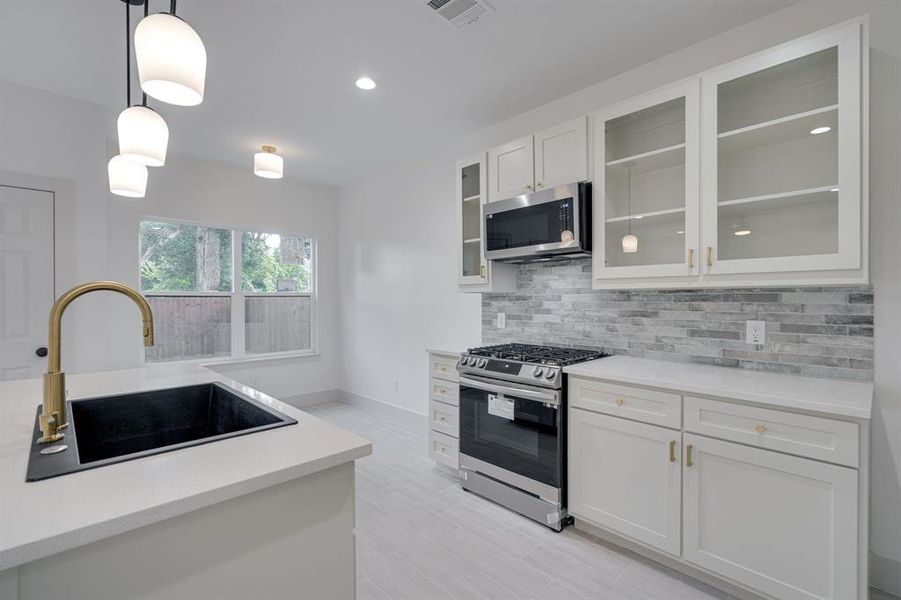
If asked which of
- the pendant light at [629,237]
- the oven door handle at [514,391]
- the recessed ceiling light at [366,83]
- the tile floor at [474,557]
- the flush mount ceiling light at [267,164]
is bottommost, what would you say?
the tile floor at [474,557]

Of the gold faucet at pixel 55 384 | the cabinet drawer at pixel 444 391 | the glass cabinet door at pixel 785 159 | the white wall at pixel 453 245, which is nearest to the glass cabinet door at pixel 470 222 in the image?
the white wall at pixel 453 245

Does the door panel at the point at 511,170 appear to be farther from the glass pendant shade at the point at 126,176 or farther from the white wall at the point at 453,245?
the glass pendant shade at the point at 126,176

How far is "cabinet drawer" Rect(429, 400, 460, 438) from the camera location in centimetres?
312

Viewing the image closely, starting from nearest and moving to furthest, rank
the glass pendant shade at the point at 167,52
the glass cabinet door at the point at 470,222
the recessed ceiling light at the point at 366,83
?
the glass pendant shade at the point at 167,52 < the recessed ceiling light at the point at 366,83 < the glass cabinet door at the point at 470,222

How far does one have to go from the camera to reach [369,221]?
196 inches

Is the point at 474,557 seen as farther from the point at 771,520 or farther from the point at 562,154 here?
the point at 562,154

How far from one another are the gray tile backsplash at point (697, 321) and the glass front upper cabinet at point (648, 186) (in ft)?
1.09

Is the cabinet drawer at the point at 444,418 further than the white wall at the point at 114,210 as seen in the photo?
Yes

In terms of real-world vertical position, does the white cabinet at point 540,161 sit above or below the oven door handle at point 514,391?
above

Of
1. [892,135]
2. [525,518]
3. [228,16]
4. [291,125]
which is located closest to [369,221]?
[291,125]

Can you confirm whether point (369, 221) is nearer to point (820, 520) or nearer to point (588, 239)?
point (588, 239)

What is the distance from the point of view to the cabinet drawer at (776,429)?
1.55 m

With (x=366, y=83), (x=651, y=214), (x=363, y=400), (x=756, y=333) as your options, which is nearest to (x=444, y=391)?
(x=651, y=214)

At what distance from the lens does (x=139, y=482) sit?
896mm
